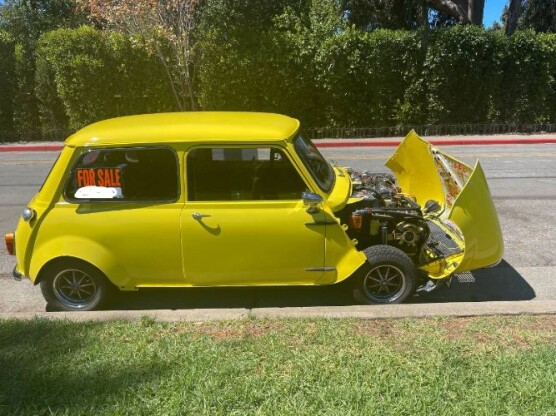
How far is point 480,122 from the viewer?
19297 mm

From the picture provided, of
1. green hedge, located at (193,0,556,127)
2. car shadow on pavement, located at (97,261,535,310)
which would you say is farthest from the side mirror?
green hedge, located at (193,0,556,127)

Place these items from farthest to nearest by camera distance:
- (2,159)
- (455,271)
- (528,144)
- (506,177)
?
(528,144), (2,159), (506,177), (455,271)

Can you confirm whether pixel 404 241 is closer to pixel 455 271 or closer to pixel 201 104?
pixel 455 271

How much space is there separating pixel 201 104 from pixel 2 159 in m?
6.93

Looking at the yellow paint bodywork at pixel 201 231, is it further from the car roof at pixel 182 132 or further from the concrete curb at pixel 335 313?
the concrete curb at pixel 335 313

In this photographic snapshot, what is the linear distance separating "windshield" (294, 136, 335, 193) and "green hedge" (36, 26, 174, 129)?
589 inches

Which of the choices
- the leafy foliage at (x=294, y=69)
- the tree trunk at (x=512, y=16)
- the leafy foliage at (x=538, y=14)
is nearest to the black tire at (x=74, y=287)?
the leafy foliage at (x=294, y=69)

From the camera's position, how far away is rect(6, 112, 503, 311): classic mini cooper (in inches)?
175

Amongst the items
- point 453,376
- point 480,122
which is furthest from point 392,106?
point 453,376

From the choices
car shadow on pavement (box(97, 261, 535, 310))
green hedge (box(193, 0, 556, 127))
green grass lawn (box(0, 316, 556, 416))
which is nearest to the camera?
green grass lawn (box(0, 316, 556, 416))

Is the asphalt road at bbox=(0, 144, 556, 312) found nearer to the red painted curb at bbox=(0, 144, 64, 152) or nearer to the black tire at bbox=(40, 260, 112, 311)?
the black tire at bbox=(40, 260, 112, 311)

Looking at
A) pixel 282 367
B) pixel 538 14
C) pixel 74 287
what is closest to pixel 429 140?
pixel 74 287

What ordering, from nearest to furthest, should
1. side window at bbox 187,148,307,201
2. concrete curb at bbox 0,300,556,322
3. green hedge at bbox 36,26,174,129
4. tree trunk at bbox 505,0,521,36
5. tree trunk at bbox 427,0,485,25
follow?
concrete curb at bbox 0,300,556,322
side window at bbox 187,148,307,201
green hedge at bbox 36,26,174,129
tree trunk at bbox 505,0,521,36
tree trunk at bbox 427,0,485,25

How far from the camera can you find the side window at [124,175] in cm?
448
